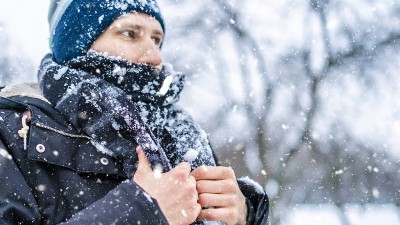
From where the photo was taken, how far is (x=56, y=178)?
1.49m

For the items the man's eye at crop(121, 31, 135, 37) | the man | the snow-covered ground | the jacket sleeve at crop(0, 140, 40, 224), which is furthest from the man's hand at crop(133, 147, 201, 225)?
the snow-covered ground

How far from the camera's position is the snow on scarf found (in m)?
1.58

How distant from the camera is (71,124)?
163 centimetres

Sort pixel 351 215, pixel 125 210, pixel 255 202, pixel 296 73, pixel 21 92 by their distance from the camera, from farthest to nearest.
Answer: pixel 351 215
pixel 296 73
pixel 255 202
pixel 21 92
pixel 125 210

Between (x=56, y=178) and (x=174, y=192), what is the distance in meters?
0.43

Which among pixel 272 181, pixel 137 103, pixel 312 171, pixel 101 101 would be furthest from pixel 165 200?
pixel 312 171

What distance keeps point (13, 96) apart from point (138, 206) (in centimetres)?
73

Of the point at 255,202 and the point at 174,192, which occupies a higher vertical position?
the point at 255,202

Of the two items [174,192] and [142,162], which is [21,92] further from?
[174,192]

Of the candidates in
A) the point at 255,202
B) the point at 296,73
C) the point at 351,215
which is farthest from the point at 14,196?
the point at 351,215

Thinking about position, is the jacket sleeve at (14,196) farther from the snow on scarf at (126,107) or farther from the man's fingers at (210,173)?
the man's fingers at (210,173)

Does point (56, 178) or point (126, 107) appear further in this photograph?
point (126, 107)

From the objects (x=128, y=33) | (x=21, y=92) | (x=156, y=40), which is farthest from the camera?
(x=156, y=40)

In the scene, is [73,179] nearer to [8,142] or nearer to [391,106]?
[8,142]
